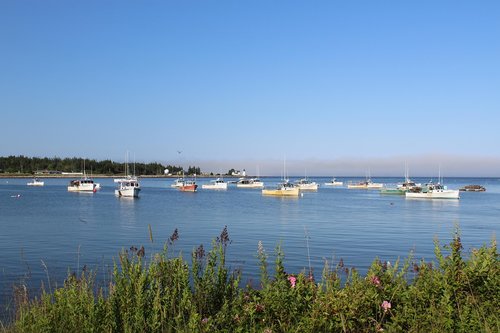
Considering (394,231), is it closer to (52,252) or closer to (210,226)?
(210,226)

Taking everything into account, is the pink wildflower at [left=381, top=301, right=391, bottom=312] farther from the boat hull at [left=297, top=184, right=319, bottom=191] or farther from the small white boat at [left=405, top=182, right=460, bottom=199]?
the boat hull at [left=297, top=184, right=319, bottom=191]

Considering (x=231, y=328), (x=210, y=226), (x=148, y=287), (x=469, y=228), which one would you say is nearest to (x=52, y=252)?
(x=210, y=226)

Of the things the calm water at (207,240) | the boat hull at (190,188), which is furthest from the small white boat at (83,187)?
the calm water at (207,240)

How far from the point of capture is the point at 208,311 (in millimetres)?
7582

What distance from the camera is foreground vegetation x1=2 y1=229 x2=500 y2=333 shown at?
6.62 m

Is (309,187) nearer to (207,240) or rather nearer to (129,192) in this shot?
(129,192)

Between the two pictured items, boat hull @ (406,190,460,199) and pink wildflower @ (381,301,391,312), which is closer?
pink wildflower @ (381,301,391,312)

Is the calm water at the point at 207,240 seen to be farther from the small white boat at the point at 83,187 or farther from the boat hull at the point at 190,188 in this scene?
the boat hull at the point at 190,188

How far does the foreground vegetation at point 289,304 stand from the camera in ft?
21.7

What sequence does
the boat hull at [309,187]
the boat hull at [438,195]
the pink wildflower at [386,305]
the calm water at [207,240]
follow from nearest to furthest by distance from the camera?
1. the pink wildflower at [386,305]
2. the calm water at [207,240]
3. the boat hull at [438,195]
4. the boat hull at [309,187]

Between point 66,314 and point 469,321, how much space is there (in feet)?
17.7

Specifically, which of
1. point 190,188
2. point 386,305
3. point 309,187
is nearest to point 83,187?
point 190,188

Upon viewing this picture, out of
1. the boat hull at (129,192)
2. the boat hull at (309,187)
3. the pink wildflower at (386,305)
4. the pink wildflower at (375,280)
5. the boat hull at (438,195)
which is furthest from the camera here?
the boat hull at (309,187)

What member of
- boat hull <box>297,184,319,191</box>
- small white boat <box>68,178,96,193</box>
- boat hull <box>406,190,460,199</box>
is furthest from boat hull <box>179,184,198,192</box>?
boat hull <box>406,190,460,199</box>
